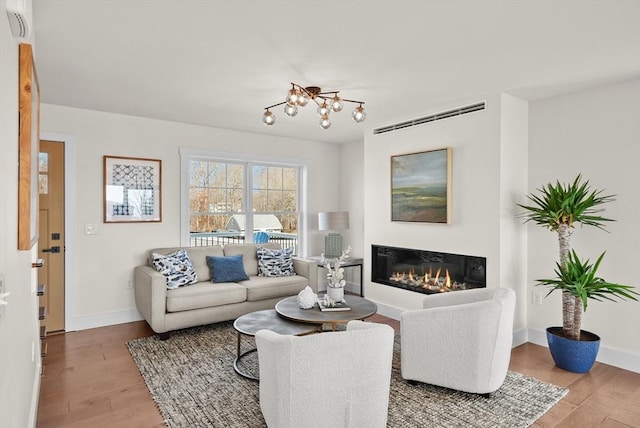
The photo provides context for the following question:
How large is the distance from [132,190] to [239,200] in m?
1.42

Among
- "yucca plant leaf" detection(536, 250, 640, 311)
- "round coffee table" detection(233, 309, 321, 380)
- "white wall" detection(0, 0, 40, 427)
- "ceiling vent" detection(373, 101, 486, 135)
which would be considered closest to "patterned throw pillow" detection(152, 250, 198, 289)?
"round coffee table" detection(233, 309, 321, 380)

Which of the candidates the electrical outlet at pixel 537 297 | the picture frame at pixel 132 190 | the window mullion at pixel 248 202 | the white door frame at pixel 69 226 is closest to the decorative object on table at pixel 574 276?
the electrical outlet at pixel 537 297

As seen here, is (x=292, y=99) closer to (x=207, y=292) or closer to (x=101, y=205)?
(x=207, y=292)

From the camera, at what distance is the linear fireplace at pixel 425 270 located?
3959 millimetres

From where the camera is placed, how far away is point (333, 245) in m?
6.04

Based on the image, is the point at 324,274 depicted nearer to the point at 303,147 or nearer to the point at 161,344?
the point at 303,147

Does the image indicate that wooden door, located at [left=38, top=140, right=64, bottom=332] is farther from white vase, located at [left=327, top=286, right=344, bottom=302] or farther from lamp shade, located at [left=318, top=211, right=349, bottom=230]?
lamp shade, located at [left=318, top=211, right=349, bottom=230]

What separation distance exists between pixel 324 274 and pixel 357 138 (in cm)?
216

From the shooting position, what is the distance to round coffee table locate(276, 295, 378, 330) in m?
3.04

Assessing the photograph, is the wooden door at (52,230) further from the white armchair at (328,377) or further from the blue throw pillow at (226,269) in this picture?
the white armchair at (328,377)

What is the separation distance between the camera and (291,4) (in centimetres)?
211

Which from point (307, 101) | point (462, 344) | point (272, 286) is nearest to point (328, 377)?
point (462, 344)

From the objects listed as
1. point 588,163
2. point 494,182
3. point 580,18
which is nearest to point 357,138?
point 494,182

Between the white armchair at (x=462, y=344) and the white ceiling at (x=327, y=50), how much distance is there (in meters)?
1.78
